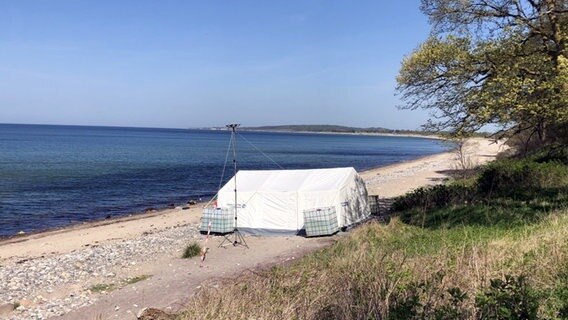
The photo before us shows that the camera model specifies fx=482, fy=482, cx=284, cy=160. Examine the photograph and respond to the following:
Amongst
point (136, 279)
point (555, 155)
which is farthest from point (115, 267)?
point (555, 155)

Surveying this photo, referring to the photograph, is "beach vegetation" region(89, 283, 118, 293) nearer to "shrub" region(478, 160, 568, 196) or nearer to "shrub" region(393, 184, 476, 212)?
"shrub" region(393, 184, 476, 212)

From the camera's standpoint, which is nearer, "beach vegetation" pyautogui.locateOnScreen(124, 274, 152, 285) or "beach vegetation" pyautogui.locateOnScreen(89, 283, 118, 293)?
"beach vegetation" pyautogui.locateOnScreen(89, 283, 118, 293)

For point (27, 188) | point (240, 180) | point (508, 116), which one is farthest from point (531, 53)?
point (27, 188)

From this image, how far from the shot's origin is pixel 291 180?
21.5 meters

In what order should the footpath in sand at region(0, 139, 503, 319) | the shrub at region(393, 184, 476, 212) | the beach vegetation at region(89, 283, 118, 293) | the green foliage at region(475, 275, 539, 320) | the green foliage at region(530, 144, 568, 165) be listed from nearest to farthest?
the green foliage at region(475, 275, 539, 320), the footpath in sand at region(0, 139, 503, 319), the beach vegetation at region(89, 283, 118, 293), the shrub at region(393, 184, 476, 212), the green foliage at region(530, 144, 568, 165)

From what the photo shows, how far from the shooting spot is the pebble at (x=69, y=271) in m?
12.0

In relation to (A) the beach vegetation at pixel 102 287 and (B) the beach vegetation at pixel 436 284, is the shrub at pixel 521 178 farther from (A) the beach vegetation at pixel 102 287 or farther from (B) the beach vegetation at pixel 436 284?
(A) the beach vegetation at pixel 102 287

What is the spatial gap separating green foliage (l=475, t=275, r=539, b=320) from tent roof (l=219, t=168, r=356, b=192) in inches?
613

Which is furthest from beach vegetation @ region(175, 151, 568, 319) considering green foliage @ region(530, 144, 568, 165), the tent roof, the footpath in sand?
green foliage @ region(530, 144, 568, 165)

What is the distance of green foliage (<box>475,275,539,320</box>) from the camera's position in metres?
4.43

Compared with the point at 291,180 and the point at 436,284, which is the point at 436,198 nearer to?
the point at 291,180

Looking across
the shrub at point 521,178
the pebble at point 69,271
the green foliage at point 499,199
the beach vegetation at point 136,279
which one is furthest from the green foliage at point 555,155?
the beach vegetation at point 136,279

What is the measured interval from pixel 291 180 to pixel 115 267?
8.53m

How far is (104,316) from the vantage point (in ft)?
35.3
